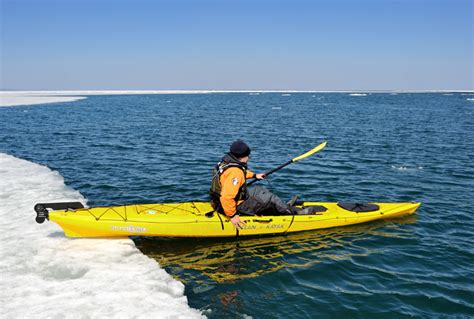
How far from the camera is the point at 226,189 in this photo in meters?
7.18

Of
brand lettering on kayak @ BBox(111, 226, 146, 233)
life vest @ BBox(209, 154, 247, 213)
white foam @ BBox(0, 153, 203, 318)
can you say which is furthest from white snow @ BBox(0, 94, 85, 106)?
life vest @ BBox(209, 154, 247, 213)

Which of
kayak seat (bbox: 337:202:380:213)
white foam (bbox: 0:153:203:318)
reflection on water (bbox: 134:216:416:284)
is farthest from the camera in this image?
kayak seat (bbox: 337:202:380:213)

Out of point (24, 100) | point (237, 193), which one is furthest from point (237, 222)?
point (24, 100)

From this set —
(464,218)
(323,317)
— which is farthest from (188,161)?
(323,317)

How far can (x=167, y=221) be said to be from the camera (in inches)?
293

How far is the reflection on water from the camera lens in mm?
6594

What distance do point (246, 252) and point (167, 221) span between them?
1590mm

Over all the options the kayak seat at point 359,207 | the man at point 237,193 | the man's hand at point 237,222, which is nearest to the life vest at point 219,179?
the man at point 237,193

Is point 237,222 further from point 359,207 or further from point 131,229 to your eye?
point 359,207

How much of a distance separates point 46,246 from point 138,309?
2876 millimetres

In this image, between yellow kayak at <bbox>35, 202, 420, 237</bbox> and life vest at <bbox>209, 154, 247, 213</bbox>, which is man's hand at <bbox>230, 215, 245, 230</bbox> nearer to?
yellow kayak at <bbox>35, 202, 420, 237</bbox>

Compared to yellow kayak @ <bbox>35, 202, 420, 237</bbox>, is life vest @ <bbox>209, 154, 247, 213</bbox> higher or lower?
higher

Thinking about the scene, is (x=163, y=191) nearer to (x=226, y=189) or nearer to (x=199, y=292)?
(x=226, y=189)

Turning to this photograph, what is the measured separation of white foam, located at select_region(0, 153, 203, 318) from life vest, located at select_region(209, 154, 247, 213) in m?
1.73
